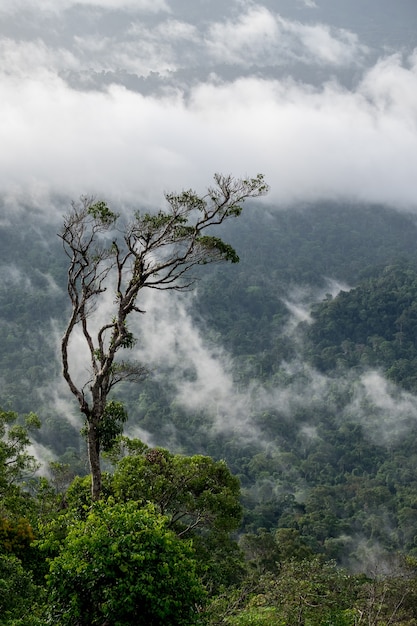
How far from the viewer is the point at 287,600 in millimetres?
16984

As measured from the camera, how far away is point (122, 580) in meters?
9.22

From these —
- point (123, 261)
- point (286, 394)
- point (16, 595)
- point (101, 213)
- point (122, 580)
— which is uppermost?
point (286, 394)

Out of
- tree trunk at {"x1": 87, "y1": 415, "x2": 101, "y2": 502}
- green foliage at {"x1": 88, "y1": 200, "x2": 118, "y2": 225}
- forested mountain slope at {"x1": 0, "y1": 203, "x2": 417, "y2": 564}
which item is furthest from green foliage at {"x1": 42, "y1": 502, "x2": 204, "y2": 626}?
forested mountain slope at {"x1": 0, "y1": 203, "x2": 417, "y2": 564}

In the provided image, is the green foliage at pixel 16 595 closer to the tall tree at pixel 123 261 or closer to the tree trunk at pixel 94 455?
the tree trunk at pixel 94 455

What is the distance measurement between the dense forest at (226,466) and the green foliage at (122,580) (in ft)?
0.09

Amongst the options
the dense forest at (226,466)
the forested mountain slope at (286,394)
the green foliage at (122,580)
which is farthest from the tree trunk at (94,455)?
the forested mountain slope at (286,394)

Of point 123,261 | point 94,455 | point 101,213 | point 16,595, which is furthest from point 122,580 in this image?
point 101,213

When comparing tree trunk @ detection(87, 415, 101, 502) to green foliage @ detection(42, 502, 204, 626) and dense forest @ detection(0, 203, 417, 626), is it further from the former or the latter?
green foliage @ detection(42, 502, 204, 626)

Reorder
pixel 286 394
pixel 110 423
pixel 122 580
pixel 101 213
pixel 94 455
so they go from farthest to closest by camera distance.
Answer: pixel 286 394, pixel 101 213, pixel 110 423, pixel 94 455, pixel 122 580

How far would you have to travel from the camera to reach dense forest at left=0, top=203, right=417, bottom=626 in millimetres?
10070

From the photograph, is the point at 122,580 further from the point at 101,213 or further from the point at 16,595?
the point at 101,213

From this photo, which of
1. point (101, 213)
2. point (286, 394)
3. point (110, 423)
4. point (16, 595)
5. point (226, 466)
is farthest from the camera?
point (286, 394)

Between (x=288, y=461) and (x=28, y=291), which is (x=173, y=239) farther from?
(x=28, y=291)

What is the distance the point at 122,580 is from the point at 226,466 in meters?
12.8
